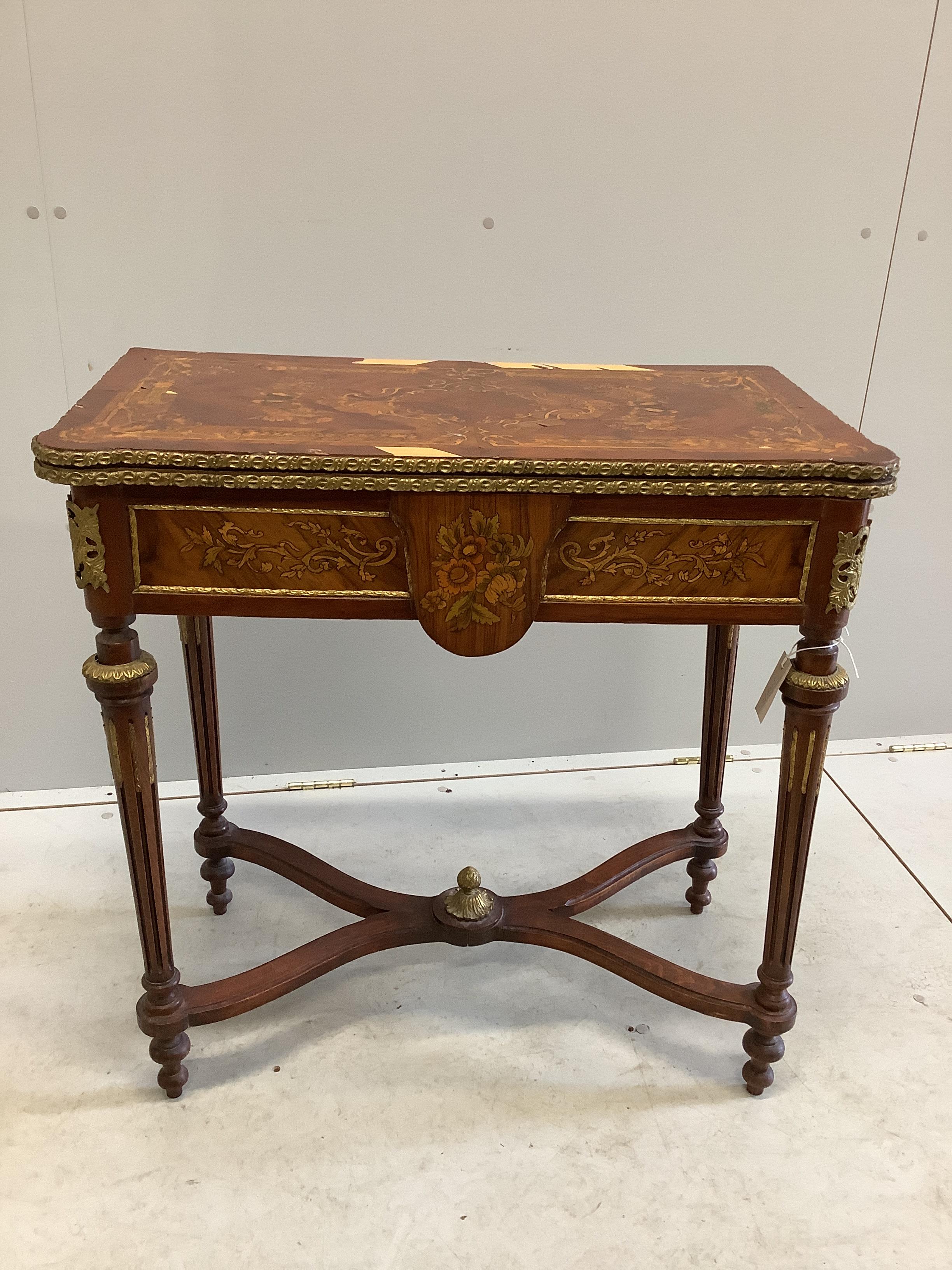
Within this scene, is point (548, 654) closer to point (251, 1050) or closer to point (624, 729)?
point (624, 729)

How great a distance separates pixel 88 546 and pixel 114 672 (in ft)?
0.55

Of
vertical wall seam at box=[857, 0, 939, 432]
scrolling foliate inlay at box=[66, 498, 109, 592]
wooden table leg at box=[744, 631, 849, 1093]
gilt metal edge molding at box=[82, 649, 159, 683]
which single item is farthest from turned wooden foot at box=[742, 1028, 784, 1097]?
vertical wall seam at box=[857, 0, 939, 432]

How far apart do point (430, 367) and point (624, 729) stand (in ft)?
3.66

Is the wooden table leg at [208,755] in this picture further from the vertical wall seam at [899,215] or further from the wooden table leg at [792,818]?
the vertical wall seam at [899,215]

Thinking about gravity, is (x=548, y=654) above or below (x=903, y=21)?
below

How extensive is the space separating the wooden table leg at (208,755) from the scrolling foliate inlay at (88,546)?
457 millimetres

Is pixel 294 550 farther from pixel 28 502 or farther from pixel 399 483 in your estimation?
pixel 28 502

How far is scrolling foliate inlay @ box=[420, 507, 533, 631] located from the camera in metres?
1.29

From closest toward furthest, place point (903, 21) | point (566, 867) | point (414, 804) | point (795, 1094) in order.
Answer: point (795, 1094) → point (903, 21) → point (566, 867) → point (414, 804)

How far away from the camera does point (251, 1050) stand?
172 centimetres

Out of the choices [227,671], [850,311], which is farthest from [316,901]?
[850,311]

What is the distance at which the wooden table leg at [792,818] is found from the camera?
1.41 meters

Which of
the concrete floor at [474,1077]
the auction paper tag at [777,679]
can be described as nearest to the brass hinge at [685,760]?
the concrete floor at [474,1077]

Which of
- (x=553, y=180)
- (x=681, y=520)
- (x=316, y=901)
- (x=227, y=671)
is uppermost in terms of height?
(x=553, y=180)
